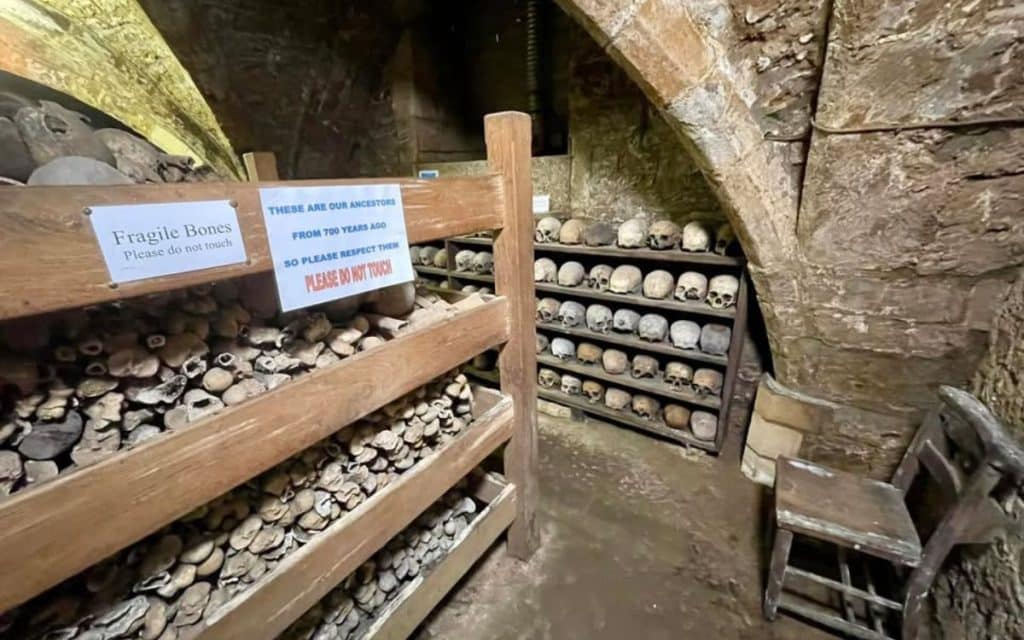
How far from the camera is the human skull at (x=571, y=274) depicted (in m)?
2.42

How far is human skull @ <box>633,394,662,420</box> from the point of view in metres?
2.37

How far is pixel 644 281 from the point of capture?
2.23 m

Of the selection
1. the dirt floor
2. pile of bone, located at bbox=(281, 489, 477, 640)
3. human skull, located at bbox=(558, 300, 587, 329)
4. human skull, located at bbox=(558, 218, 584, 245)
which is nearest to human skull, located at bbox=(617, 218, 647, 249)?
human skull, located at bbox=(558, 218, 584, 245)

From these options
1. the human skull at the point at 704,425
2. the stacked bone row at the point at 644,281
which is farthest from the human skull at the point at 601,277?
the human skull at the point at 704,425

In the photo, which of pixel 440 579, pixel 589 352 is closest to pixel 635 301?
pixel 589 352

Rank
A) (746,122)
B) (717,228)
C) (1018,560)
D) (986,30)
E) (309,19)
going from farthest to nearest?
1. (309,19)
2. (717,228)
3. (746,122)
4. (986,30)
5. (1018,560)

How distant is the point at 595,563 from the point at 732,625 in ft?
1.61

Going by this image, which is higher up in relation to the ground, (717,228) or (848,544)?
(717,228)

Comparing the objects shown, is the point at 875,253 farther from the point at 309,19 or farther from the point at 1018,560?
the point at 309,19

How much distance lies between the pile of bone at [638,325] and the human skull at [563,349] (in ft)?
0.45

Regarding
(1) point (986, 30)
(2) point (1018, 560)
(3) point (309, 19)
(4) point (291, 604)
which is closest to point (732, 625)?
(2) point (1018, 560)

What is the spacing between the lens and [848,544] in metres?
1.23

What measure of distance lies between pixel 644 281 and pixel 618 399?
0.72 m

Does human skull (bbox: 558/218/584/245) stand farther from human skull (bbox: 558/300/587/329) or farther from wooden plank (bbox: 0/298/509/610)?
wooden plank (bbox: 0/298/509/610)
